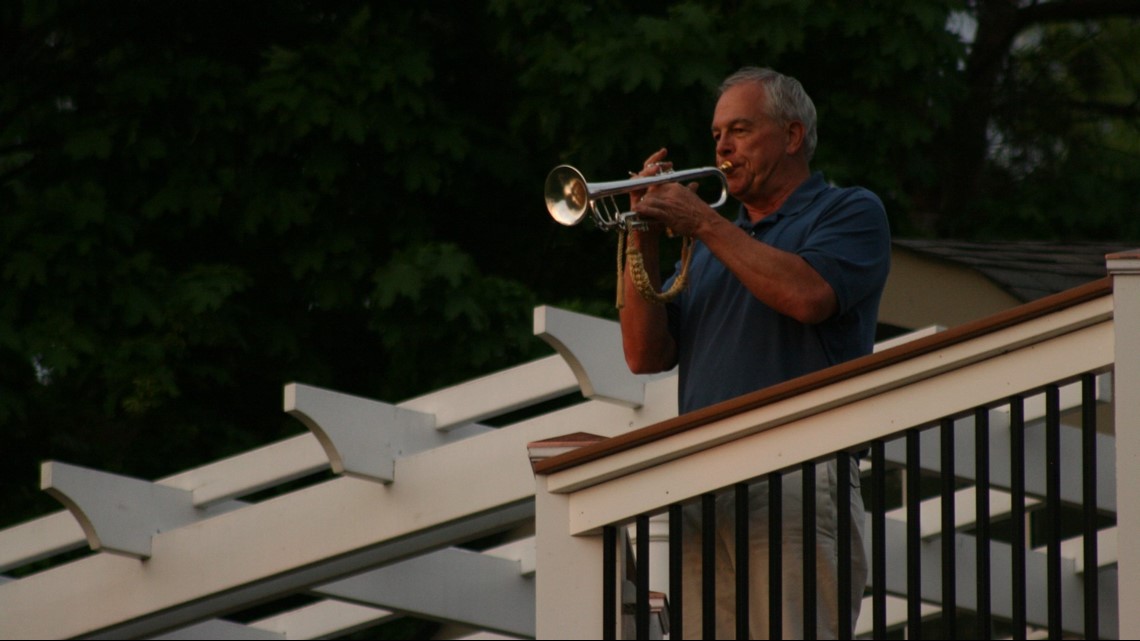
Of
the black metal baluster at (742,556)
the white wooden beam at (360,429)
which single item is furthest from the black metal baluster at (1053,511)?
the white wooden beam at (360,429)

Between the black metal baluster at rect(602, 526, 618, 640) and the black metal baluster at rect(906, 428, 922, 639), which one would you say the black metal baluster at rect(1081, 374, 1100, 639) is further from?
the black metal baluster at rect(602, 526, 618, 640)

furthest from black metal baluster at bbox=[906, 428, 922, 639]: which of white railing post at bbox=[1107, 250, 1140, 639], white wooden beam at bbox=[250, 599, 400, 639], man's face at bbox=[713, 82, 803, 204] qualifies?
white wooden beam at bbox=[250, 599, 400, 639]

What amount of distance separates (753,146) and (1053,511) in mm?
1156

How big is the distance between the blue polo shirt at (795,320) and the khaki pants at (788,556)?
22 centimetres

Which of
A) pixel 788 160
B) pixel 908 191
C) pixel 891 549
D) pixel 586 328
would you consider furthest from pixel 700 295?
pixel 908 191

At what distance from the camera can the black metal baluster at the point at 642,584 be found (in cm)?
302

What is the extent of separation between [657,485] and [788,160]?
98 centimetres

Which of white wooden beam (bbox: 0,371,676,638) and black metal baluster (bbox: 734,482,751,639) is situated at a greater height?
white wooden beam (bbox: 0,371,676,638)

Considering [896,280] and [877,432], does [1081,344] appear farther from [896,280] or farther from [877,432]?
[896,280]

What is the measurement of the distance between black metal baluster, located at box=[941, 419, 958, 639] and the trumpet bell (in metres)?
1.25

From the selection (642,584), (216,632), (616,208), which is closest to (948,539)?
(642,584)

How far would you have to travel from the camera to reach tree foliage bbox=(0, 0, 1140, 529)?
7723mm

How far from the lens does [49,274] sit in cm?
770

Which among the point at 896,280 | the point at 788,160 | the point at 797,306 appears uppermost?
the point at 896,280
